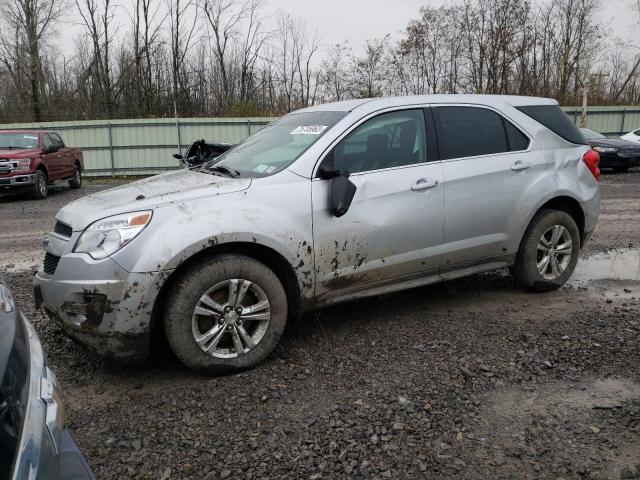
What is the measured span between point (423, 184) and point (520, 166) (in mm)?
1039

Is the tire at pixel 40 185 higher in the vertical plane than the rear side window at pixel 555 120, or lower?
lower

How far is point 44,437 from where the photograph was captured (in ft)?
4.51

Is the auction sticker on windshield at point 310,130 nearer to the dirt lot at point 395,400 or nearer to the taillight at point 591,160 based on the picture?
the dirt lot at point 395,400

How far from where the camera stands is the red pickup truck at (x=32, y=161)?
12.5 m

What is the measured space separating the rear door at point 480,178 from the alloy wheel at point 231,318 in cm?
158

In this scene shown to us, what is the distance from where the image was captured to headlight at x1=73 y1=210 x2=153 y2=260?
10.0 ft

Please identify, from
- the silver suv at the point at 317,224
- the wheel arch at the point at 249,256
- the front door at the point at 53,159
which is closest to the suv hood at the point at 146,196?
the silver suv at the point at 317,224

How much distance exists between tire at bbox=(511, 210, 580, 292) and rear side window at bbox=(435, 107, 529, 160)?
701 mm

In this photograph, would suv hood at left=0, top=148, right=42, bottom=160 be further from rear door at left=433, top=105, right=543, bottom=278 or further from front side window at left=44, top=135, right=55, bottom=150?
rear door at left=433, top=105, right=543, bottom=278

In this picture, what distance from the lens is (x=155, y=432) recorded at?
2.78 meters

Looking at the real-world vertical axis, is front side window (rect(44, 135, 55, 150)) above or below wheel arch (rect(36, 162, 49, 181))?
above

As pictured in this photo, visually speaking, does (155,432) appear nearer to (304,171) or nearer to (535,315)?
(304,171)

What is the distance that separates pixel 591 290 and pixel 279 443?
362 cm

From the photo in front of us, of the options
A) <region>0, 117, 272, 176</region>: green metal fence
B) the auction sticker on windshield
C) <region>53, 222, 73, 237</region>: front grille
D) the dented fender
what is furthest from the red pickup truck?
the dented fender
